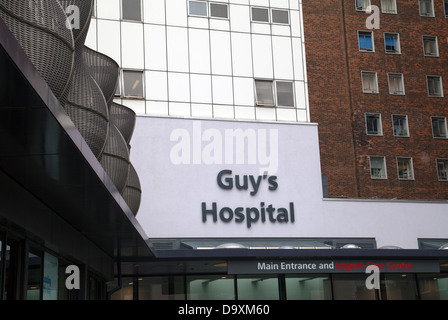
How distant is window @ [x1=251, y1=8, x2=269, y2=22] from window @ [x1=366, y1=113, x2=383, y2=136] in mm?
12321

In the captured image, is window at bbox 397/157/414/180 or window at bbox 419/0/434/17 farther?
window at bbox 419/0/434/17

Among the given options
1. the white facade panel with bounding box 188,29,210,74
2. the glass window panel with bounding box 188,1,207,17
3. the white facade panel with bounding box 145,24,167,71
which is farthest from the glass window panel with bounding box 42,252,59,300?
the glass window panel with bounding box 188,1,207,17

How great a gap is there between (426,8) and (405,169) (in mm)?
11952

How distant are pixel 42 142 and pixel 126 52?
2666 centimetres

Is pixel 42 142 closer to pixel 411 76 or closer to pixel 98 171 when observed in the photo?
pixel 98 171

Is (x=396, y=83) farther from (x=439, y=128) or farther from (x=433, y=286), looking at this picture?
(x=433, y=286)

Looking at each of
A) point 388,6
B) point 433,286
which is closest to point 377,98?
point 388,6

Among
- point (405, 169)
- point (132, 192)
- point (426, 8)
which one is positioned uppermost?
point (426, 8)

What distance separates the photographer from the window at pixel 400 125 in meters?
46.5

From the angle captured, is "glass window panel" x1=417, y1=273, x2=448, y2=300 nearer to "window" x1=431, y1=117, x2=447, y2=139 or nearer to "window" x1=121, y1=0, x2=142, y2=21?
"window" x1=121, y1=0, x2=142, y2=21

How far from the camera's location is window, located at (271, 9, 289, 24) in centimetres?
3697

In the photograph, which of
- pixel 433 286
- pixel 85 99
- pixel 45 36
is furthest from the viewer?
pixel 433 286

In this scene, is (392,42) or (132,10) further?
(392,42)

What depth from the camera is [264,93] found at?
117 ft
